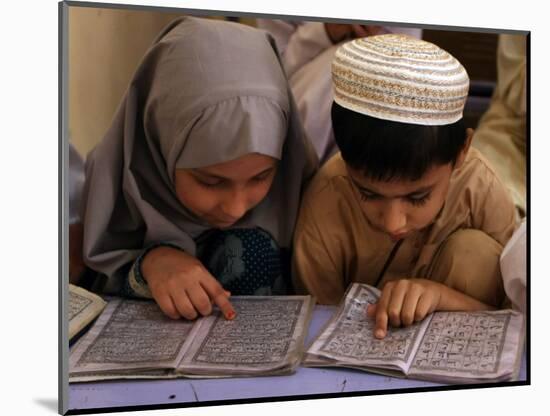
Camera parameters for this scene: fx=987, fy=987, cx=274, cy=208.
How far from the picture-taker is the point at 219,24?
1816mm

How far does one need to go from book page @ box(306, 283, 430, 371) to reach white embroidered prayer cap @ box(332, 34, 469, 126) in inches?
14.3

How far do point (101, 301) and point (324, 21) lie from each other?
68 cm

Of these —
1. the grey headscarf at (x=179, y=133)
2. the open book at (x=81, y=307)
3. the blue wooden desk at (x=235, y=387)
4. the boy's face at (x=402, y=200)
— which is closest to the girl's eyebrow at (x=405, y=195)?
the boy's face at (x=402, y=200)

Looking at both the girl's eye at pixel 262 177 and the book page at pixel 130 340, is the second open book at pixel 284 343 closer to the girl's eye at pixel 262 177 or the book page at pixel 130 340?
the book page at pixel 130 340

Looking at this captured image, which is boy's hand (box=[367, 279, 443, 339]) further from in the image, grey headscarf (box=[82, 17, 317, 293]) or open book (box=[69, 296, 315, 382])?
grey headscarf (box=[82, 17, 317, 293])

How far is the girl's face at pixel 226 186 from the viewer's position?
5.94 feet

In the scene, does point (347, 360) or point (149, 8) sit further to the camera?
point (347, 360)

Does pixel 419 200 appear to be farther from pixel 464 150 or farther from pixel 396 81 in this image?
pixel 396 81

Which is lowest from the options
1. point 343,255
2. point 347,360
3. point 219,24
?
point 347,360

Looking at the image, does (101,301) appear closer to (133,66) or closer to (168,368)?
(168,368)

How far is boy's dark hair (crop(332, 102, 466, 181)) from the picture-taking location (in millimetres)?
1845

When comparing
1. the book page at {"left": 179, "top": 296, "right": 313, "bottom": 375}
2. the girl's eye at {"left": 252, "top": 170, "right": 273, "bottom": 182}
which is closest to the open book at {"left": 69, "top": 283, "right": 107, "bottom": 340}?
the book page at {"left": 179, "top": 296, "right": 313, "bottom": 375}

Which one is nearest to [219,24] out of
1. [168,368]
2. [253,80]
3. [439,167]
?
[253,80]

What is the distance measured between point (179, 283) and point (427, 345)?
509 millimetres
